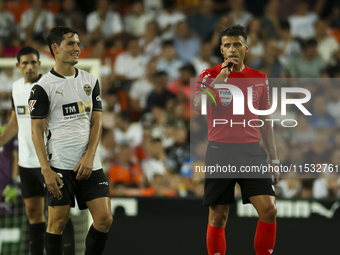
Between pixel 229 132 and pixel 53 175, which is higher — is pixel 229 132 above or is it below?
above

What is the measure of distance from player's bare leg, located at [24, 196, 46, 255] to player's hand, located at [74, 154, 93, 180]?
1057mm

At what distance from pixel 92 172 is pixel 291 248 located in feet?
7.45

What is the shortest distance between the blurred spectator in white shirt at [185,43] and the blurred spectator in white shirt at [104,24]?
1319 mm

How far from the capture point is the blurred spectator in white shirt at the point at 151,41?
8789mm

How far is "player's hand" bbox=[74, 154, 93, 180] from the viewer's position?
138 inches

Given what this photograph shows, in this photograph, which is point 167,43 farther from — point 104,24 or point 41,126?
point 41,126

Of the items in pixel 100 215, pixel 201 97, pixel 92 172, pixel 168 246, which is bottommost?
pixel 168 246

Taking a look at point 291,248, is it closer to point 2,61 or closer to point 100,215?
point 100,215

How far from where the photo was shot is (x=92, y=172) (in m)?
3.63

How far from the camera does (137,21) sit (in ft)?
30.8

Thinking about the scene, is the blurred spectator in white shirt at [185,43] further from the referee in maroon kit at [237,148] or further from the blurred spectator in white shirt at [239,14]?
the referee in maroon kit at [237,148]

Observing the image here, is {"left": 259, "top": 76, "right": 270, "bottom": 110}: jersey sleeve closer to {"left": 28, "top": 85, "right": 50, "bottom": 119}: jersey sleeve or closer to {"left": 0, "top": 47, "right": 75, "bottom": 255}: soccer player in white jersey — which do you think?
{"left": 28, "top": 85, "right": 50, "bottom": 119}: jersey sleeve

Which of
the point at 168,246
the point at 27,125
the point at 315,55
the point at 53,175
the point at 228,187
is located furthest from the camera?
the point at 315,55

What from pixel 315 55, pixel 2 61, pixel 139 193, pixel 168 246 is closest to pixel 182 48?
pixel 315 55
